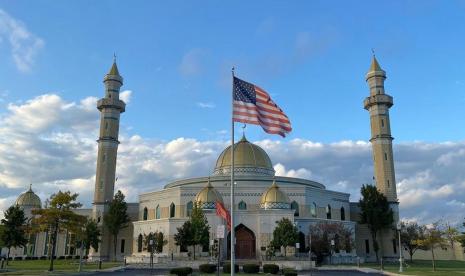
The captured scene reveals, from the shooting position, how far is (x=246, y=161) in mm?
72312

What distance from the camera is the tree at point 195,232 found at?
53.9m

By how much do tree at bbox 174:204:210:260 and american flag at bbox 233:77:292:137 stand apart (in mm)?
32408

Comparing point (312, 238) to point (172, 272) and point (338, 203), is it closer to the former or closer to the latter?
point (338, 203)

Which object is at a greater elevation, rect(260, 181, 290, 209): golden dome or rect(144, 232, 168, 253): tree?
rect(260, 181, 290, 209): golden dome

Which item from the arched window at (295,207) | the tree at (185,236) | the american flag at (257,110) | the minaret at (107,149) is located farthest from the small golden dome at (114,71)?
the american flag at (257,110)

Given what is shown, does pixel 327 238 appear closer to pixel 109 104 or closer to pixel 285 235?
pixel 285 235

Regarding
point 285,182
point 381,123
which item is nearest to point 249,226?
point 285,182

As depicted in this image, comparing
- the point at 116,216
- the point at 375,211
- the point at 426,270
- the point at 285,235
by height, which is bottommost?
the point at 426,270

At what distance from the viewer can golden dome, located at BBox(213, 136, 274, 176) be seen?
71750 millimetres

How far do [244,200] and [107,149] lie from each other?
949 inches

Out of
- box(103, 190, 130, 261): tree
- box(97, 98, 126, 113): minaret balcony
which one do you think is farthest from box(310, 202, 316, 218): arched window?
box(97, 98, 126, 113): minaret balcony

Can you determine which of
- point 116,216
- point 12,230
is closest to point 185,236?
point 116,216

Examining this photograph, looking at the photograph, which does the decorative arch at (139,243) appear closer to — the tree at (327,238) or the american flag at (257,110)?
the tree at (327,238)

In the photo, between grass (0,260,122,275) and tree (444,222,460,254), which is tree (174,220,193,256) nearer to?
grass (0,260,122,275)
